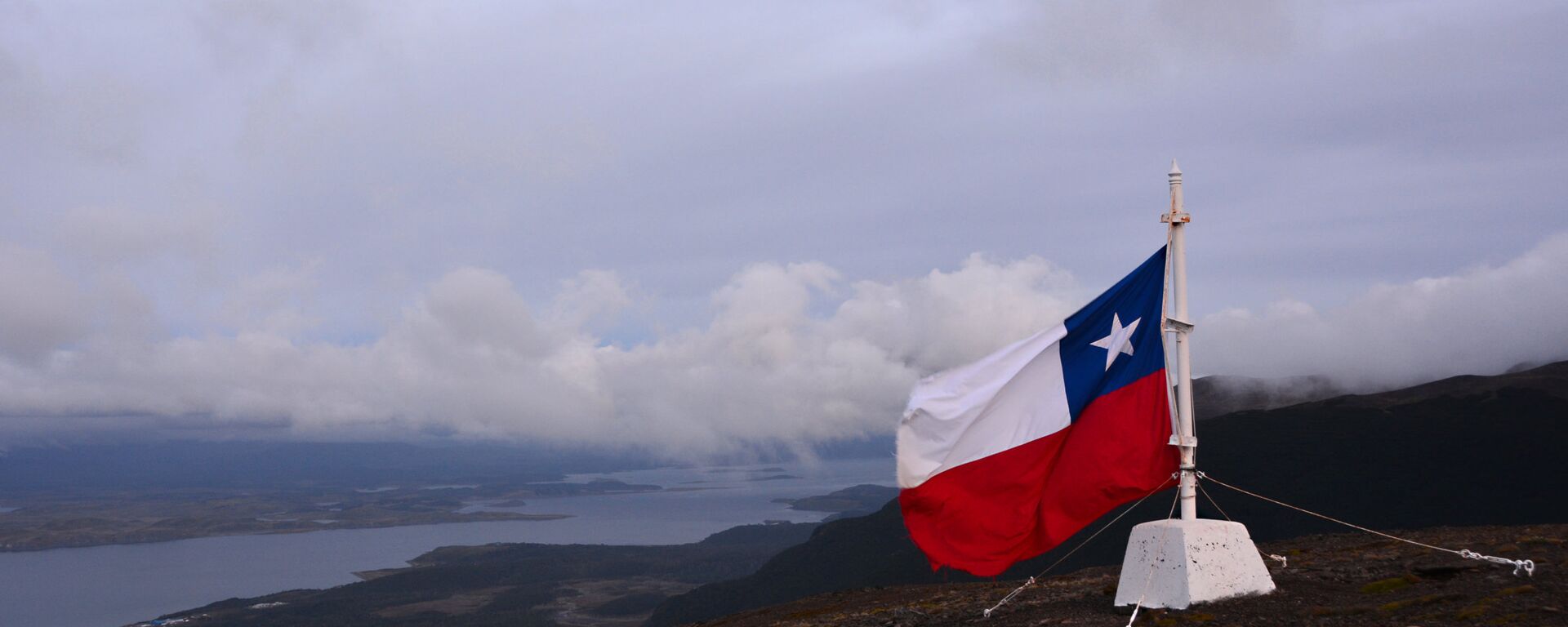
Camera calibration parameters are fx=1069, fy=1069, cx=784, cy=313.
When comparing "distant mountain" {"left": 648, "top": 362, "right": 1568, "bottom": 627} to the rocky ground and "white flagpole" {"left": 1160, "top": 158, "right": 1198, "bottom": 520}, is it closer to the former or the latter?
the rocky ground

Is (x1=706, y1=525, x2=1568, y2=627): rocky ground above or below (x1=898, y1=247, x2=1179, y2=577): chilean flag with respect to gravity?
below

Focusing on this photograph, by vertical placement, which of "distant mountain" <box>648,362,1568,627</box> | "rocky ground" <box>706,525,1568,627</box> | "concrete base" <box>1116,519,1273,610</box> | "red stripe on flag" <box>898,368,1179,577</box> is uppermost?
"red stripe on flag" <box>898,368,1179,577</box>

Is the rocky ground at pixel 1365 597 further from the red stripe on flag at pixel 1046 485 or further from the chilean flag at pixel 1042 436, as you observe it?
the chilean flag at pixel 1042 436

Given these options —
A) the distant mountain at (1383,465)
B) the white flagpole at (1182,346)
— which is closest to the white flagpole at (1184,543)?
the white flagpole at (1182,346)

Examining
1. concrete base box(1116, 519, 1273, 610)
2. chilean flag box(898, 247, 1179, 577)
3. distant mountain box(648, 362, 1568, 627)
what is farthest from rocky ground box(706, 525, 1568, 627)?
distant mountain box(648, 362, 1568, 627)

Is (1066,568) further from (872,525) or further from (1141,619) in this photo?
(1141,619)
